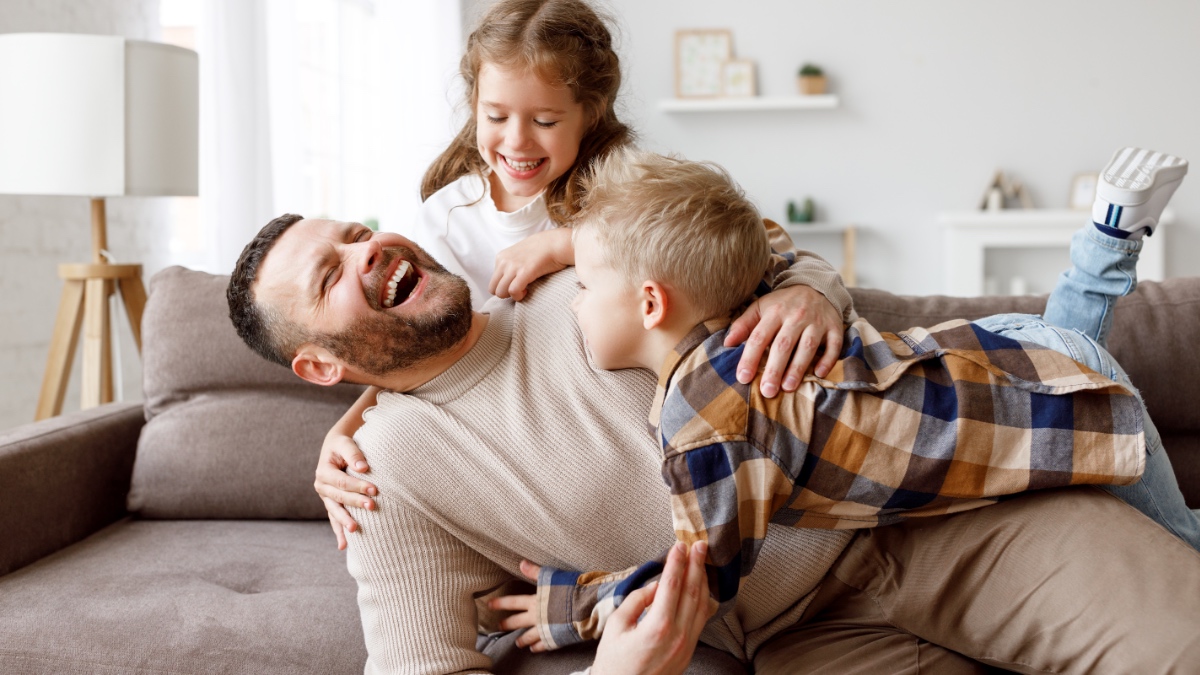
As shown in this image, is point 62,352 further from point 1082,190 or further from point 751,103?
point 1082,190

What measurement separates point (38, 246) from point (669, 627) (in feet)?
9.57

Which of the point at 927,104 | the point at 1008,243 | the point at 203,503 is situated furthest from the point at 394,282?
the point at 927,104

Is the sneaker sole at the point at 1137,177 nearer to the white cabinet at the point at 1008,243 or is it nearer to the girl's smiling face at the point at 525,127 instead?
the girl's smiling face at the point at 525,127

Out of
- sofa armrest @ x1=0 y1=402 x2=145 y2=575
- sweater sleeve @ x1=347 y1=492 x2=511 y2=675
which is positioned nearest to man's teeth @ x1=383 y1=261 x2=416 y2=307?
sweater sleeve @ x1=347 y1=492 x2=511 y2=675

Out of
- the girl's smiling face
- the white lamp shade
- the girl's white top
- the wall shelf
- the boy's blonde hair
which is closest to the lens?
the boy's blonde hair

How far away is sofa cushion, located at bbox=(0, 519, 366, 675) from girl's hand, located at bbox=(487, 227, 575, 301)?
0.60 m

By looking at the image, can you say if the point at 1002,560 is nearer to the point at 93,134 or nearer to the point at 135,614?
the point at 135,614

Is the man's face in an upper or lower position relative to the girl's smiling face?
lower

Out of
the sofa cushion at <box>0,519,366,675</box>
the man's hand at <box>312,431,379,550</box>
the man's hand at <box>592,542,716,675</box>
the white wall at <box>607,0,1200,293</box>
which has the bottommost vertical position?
the sofa cushion at <box>0,519,366,675</box>

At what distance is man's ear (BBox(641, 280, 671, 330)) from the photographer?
3.99ft

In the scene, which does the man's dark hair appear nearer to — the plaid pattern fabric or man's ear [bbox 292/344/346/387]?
man's ear [bbox 292/344/346/387]

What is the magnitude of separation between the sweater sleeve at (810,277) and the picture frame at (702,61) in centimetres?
468

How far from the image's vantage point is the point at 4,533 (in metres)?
1.69

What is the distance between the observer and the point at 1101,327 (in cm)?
160
